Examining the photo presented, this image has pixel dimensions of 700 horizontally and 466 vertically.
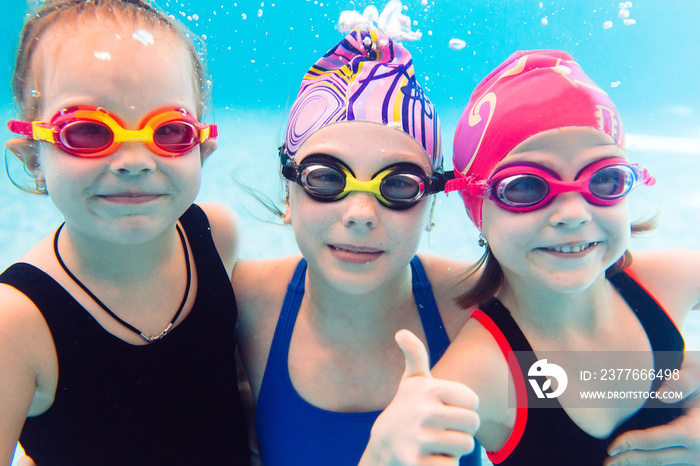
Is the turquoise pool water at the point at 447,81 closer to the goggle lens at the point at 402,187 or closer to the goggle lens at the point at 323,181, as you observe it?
the goggle lens at the point at 323,181

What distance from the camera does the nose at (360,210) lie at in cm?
151

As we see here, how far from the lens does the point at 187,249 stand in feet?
6.25

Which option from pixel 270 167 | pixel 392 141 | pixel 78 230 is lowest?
pixel 78 230

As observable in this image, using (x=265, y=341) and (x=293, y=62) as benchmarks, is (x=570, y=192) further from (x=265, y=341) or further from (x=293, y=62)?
(x=293, y=62)

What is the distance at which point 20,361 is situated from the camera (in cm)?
132

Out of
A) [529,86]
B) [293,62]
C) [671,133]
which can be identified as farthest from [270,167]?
[293,62]

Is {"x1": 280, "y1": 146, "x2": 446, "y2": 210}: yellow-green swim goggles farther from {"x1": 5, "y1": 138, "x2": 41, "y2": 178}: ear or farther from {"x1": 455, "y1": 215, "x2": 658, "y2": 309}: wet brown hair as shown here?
{"x1": 5, "y1": 138, "x2": 41, "y2": 178}: ear

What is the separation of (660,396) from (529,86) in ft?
4.26

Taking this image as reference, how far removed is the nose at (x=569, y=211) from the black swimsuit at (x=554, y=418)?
46cm

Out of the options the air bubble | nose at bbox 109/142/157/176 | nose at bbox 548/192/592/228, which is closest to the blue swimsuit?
nose at bbox 548/192/592/228

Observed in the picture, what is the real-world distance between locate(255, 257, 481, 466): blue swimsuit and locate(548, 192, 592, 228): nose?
736 millimetres

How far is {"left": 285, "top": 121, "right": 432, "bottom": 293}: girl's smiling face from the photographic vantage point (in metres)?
1.56

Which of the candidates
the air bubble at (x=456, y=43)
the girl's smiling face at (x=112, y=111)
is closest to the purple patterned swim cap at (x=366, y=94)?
the girl's smiling face at (x=112, y=111)

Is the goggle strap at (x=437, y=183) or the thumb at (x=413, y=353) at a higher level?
the goggle strap at (x=437, y=183)
